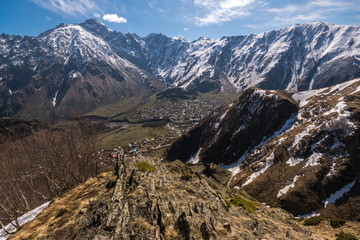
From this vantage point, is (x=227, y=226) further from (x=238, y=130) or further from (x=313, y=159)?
(x=238, y=130)

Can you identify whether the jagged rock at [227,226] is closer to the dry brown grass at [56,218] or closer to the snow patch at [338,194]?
the dry brown grass at [56,218]

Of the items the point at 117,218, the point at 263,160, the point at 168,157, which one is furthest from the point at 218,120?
the point at 117,218

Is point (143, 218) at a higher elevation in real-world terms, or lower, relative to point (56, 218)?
lower

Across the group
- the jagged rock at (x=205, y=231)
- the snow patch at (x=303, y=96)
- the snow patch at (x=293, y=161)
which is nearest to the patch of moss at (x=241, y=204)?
the jagged rock at (x=205, y=231)

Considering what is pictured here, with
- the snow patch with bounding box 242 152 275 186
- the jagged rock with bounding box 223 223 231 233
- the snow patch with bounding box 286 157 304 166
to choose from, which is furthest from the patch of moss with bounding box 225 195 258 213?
the snow patch with bounding box 286 157 304 166

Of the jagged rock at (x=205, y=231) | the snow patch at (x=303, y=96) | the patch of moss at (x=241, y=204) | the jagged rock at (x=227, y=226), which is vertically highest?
the jagged rock at (x=205, y=231)

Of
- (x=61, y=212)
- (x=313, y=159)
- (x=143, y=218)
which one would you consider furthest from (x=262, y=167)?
(x=61, y=212)

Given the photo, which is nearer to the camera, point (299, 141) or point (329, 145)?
point (329, 145)

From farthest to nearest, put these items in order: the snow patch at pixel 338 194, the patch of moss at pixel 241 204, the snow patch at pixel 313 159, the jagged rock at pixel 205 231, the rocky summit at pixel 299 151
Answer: the snow patch at pixel 313 159, the rocky summit at pixel 299 151, the snow patch at pixel 338 194, the patch of moss at pixel 241 204, the jagged rock at pixel 205 231

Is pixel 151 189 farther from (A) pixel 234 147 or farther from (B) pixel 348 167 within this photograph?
(A) pixel 234 147
